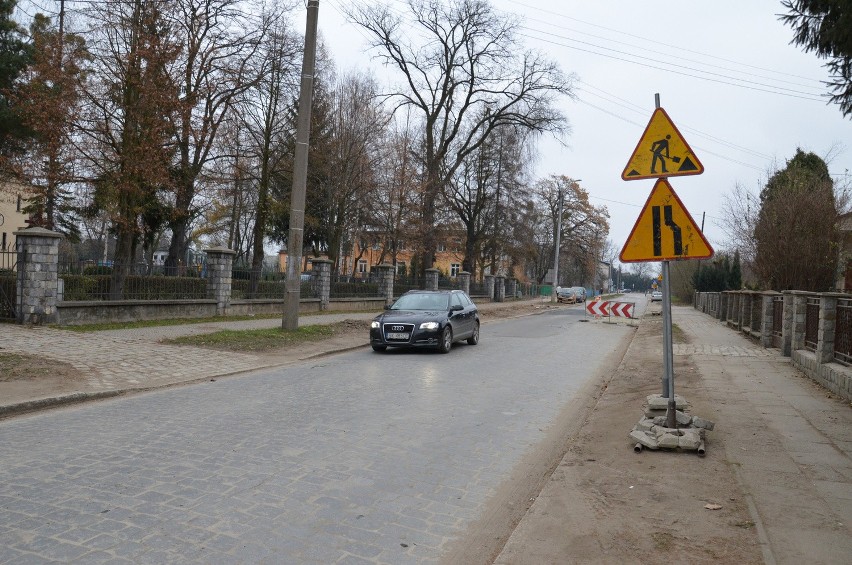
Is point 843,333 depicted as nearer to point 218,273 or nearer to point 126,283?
point 126,283

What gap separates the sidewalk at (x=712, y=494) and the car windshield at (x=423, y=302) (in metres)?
7.08

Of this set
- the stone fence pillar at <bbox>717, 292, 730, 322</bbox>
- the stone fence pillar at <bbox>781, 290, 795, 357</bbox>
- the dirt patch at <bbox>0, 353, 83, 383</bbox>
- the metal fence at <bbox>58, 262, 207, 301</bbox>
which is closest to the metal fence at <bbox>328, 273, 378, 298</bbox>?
the metal fence at <bbox>58, 262, 207, 301</bbox>

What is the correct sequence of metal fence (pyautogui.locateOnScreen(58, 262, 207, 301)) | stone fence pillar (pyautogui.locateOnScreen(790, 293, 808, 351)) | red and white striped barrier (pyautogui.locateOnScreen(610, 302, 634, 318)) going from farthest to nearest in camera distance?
red and white striped barrier (pyautogui.locateOnScreen(610, 302, 634, 318)), metal fence (pyautogui.locateOnScreen(58, 262, 207, 301)), stone fence pillar (pyautogui.locateOnScreen(790, 293, 808, 351))

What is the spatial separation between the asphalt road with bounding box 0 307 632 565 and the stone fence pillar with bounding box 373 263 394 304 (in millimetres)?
22901

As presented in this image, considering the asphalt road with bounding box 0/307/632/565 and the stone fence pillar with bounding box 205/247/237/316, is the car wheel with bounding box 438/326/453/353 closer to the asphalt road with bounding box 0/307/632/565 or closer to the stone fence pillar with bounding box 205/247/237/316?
the asphalt road with bounding box 0/307/632/565

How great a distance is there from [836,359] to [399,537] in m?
9.21

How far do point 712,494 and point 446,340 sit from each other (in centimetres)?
1007

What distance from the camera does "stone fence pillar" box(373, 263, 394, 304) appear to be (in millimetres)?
33250

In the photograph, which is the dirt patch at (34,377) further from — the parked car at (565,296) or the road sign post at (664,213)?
the parked car at (565,296)

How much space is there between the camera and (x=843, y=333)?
10070 mm

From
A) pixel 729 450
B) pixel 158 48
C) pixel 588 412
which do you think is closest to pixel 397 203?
pixel 158 48

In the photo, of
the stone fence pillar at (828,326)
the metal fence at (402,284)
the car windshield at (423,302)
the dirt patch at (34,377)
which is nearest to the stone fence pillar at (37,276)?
the dirt patch at (34,377)

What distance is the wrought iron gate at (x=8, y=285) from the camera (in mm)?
14672

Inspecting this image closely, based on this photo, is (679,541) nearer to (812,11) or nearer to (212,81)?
(812,11)
